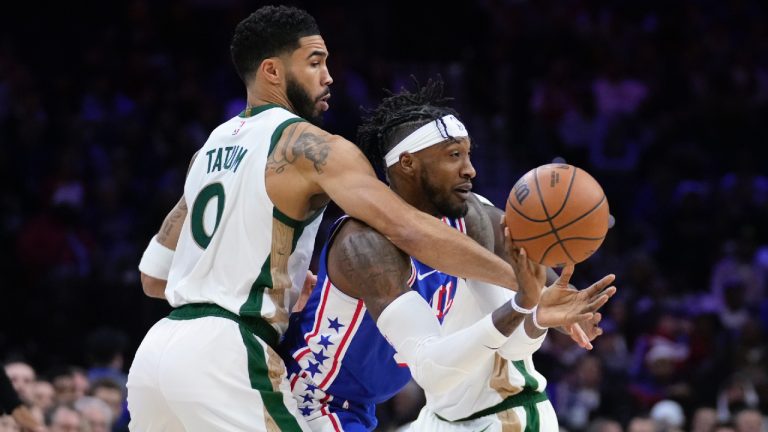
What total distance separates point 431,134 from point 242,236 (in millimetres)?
920

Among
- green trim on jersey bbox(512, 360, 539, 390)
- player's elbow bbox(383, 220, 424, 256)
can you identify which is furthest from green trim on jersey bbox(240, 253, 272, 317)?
green trim on jersey bbox(512, 360, 539, 390)

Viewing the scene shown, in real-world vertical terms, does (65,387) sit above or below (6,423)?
below

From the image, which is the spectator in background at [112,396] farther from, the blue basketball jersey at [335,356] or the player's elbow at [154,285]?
the blue basketball jersey at [335,356]

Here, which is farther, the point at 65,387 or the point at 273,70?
the point at 65,387

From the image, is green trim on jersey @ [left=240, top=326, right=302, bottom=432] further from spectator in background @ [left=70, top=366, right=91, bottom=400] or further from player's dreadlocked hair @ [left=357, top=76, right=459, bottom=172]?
spectator in background @ [left=70, top=366, right=91, bottom=400]

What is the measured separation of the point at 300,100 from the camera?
17.8 feet

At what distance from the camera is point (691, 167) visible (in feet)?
44.9

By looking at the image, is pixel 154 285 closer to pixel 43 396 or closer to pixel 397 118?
pixel 397 118

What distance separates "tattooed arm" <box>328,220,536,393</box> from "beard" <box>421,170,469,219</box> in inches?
14.1

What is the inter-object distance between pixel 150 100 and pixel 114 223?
5.93 ft

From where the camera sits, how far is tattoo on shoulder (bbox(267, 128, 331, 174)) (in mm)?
5023

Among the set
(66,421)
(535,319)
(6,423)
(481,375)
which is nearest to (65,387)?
(66,421)

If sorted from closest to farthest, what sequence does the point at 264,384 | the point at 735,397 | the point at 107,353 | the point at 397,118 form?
the point at 264,384
the point at 397,118
the point at 107,353
the point at 735,397

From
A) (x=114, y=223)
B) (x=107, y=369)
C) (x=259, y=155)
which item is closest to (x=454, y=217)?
(x=259, y=155)
